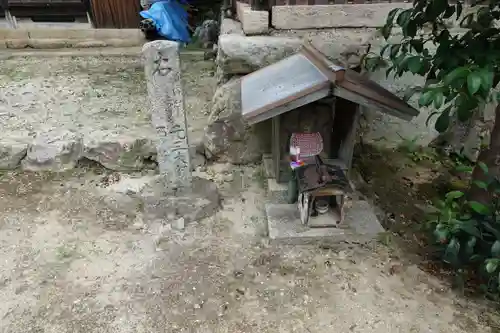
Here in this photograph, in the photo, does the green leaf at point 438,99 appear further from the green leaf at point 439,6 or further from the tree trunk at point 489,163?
the tree trunk at point 489,163

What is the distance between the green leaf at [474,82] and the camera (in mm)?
2037

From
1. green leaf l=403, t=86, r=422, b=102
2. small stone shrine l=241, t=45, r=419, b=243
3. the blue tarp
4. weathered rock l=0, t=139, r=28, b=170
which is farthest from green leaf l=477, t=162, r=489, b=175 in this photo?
the blue tarp

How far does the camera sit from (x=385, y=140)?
4.80 metres

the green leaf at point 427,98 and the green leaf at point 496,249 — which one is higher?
the green leaf at point 427,98

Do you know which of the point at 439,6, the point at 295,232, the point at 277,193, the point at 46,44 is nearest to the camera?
the point at 439,6

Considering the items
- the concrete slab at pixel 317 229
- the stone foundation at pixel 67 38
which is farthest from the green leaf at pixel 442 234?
the stone foundation at pixel 67 38

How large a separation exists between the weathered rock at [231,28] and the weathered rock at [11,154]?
2565 millimetres

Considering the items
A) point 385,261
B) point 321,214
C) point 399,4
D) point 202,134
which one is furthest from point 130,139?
point 399,4

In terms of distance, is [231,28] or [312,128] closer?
[312,128]

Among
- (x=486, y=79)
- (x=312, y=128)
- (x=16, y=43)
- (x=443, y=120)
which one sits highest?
(x=486, y=79)

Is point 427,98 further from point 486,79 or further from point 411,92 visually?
point 411,92

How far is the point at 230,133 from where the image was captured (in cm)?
439

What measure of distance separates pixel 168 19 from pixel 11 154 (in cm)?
414

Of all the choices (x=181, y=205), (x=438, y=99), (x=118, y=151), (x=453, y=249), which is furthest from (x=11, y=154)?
(x=453, y=249)
